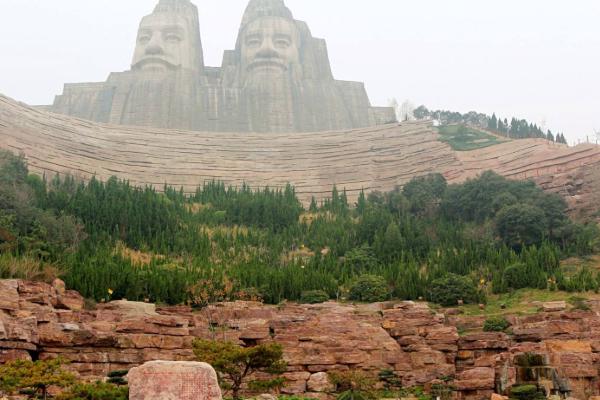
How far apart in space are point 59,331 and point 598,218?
106 feet

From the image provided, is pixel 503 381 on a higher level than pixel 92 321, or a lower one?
lower

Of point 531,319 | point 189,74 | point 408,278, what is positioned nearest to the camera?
point 531,319

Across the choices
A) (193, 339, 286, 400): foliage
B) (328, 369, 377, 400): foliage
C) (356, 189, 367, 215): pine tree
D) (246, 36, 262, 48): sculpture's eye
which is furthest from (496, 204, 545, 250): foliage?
(246, 36, 262, 48): sculpture's eye

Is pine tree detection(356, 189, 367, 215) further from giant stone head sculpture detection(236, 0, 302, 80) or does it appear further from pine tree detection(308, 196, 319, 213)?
giant stone head sculpture detection(236, 0, 302, 80)

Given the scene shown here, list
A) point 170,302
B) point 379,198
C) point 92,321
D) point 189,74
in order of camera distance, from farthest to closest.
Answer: point 189,74
point 379,198
point 170,302
point 92,321

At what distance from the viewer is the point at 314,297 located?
1534 inches

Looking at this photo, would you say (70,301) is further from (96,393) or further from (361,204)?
(361,204)

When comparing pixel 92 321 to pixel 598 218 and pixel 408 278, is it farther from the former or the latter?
pixel 598 218

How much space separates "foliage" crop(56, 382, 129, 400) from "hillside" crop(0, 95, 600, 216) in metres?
39.2

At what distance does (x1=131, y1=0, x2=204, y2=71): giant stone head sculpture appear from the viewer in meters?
72.9

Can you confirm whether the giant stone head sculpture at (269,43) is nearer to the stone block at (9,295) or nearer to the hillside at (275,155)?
the hillside at (275,155)

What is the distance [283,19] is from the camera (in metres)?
75.3

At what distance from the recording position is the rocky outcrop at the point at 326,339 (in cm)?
2567

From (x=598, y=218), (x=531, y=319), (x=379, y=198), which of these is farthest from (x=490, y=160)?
(x=531, y=319)
